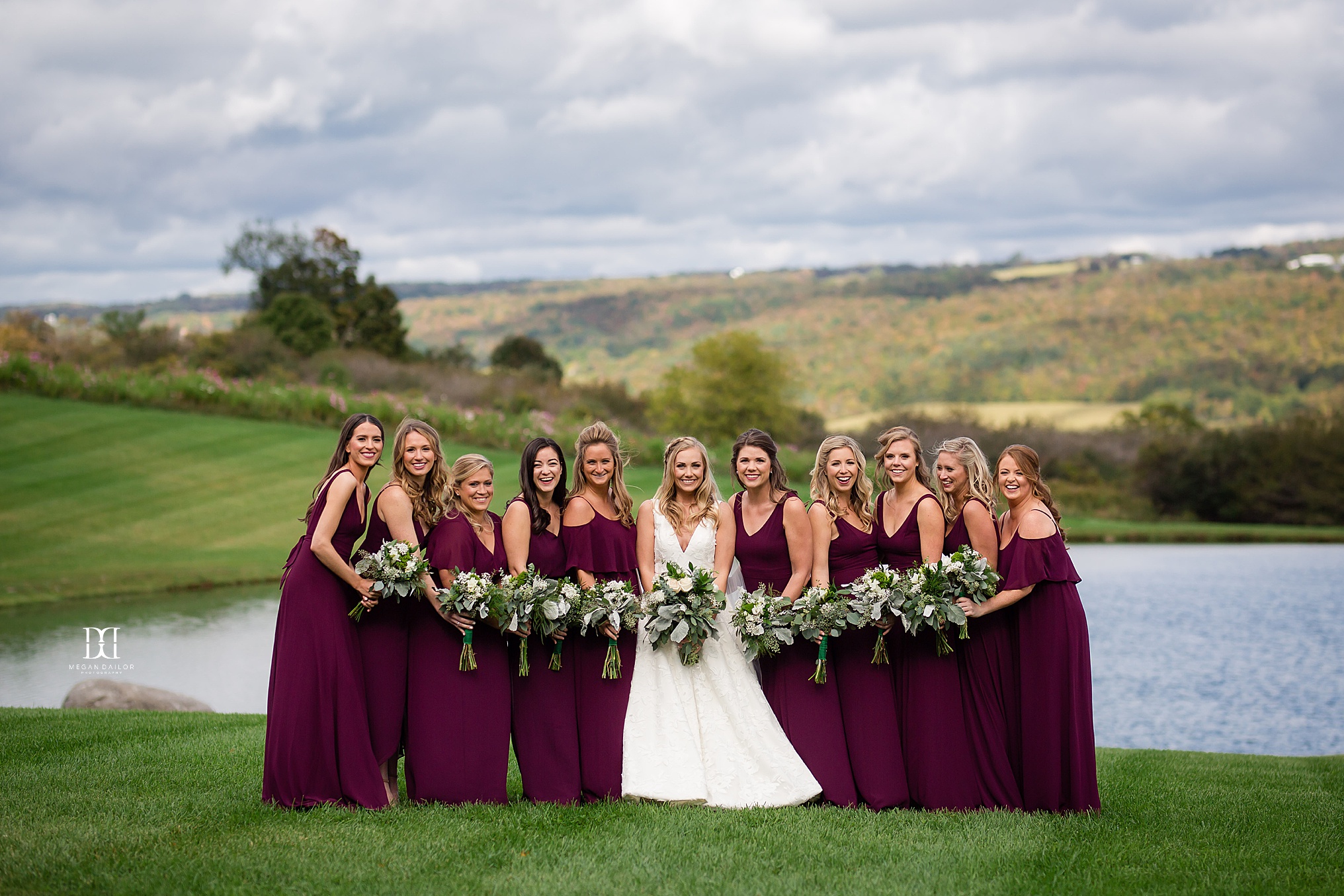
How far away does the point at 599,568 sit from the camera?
7.36 metres

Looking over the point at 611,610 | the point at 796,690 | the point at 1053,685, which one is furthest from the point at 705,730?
the point at 1053,685

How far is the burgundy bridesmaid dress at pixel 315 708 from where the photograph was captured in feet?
22.1

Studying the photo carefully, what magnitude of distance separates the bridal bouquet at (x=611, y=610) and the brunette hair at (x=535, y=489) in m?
0.61

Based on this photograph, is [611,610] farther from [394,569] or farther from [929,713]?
[929,713]

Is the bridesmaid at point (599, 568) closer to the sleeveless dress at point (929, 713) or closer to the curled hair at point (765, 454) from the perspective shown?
the curled hair at point (765, 454)

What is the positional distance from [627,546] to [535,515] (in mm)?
677

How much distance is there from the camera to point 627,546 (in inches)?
293

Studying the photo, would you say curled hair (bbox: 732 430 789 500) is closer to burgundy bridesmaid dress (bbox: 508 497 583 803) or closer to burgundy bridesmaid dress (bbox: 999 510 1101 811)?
burgundy bridesmaid dress (bbox: 508 497 583 803)

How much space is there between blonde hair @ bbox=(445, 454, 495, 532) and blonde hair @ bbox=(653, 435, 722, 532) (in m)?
1.22

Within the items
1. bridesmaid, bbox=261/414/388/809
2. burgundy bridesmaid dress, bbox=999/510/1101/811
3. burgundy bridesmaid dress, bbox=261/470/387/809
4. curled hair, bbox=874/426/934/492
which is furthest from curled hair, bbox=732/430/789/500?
burgundy bridesmaid dress, bbox=261/470/387/809

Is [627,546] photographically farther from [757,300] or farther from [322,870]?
[757,300]

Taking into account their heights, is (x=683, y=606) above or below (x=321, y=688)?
above

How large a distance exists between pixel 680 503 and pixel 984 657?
7.67 ft

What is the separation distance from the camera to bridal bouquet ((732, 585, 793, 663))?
23.0 ft
